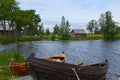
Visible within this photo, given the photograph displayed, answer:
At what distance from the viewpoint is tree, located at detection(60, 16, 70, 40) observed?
162500 millimetres

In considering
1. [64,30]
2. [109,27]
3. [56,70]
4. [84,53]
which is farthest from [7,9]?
[56,70]

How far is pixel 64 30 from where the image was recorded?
172750 millimetres

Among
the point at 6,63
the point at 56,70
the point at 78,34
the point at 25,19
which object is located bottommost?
the point at 78,34

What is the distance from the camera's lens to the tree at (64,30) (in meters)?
162

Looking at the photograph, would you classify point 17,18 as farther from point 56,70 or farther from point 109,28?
point 56,70

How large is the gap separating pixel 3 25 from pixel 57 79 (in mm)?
109674

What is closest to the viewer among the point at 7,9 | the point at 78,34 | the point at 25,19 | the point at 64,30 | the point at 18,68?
the point at 18,68

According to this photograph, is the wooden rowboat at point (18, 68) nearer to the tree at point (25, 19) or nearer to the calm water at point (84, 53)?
the calm water at point (84, 53)

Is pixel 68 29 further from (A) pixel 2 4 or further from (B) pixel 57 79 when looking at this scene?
(B) pixel 57 79

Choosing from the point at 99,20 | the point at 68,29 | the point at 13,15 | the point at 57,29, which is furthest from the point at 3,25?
the point at 99,20

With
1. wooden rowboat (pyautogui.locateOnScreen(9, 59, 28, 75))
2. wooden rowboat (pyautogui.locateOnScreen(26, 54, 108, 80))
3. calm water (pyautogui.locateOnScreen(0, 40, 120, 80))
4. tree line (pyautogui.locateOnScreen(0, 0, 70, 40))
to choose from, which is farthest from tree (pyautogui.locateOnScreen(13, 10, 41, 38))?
wooden rowboat (pyautogui.locateOnScreen(26, 54, 108, 80))

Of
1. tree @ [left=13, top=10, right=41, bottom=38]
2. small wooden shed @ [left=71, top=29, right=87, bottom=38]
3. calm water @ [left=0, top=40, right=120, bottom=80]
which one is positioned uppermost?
tree @ [left=13, top=10, right=41, bottom=38]

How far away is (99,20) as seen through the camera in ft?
654

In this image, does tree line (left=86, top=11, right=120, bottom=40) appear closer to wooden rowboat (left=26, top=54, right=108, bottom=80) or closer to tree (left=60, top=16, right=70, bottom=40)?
tree (left=60, top=16, right=70, bottom=40)
